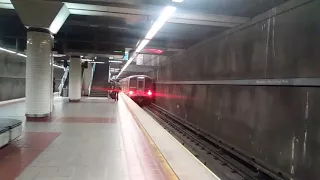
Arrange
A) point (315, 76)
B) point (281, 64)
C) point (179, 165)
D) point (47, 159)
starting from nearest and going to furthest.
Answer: point (179, 165) < point (47, 159) < point (315, 76) < point (281, 64)

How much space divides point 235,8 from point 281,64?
7.13ft

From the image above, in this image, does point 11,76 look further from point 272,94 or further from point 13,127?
point 272,94

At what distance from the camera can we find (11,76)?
16.5 m

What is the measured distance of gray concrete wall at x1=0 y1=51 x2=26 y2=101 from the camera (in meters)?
15.0

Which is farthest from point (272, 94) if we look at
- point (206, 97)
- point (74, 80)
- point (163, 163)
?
point (74, 80)

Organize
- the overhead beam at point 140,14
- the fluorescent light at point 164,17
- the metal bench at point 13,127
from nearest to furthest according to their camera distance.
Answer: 1. the metal bench at point 13,127
2. the fluorescent light at point 164,17
3. the overhead beam at point 140,14

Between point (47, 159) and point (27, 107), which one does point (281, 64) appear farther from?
point (27, 107)

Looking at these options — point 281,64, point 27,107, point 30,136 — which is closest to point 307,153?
point 281,64

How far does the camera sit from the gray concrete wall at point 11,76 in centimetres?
1498

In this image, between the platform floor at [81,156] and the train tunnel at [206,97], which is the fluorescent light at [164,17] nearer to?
the train tunnel at [206,97]

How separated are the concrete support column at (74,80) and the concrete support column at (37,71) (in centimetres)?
864

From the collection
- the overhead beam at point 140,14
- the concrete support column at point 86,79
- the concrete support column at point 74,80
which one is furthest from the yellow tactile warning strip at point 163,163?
the concrete support column at point 86,79

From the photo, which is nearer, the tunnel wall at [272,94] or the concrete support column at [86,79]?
the tunnel wall at [272,94]

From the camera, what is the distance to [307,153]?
5.91 metres
